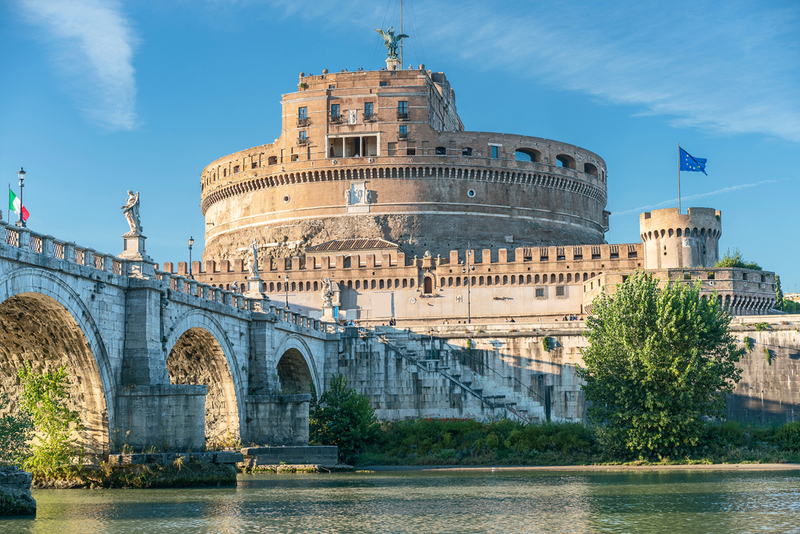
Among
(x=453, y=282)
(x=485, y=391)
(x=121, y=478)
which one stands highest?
(x=453, y=282)

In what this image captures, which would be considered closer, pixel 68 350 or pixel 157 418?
pixel 68 350

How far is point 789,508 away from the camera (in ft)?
62.6

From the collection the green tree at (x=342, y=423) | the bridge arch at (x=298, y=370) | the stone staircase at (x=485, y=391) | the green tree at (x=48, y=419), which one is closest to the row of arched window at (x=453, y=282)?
the stone staircase at (x=485, y=391)

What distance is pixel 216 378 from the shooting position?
3291 cm

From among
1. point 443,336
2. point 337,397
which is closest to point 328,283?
point 443,336

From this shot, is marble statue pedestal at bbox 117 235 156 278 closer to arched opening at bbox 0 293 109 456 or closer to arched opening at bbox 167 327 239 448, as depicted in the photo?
arched opening at bbox 0 293 109 456

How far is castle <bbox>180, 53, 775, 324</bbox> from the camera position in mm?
59500

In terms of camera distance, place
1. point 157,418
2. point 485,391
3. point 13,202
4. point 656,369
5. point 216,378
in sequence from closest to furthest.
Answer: point 157,418 → point 13,202 → point 656,369 → point 216,378 → point 485,391

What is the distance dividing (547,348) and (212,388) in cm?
1692

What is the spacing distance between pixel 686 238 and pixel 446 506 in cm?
3947

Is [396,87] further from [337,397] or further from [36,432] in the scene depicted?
[36,432]

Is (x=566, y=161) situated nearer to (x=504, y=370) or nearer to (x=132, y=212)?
(x=504, y=370)

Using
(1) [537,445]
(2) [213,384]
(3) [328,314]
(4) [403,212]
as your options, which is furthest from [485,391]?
(4) [403,212]

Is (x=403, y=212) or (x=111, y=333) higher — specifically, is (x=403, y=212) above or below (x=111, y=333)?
above
